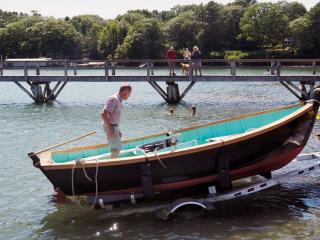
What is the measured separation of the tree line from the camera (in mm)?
96375

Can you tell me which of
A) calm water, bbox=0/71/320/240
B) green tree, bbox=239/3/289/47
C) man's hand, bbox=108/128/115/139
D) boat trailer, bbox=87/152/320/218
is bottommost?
calm water, bbox=0/71/320/240

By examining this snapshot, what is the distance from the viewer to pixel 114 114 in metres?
9.98

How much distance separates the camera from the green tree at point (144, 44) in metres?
107

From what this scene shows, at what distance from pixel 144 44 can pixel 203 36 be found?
11652 millimetres

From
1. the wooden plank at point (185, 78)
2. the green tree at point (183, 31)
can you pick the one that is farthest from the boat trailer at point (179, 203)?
the green tree at point (183, 31)

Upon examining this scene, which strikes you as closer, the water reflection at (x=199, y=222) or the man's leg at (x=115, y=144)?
the water reflection at (x=199, y=222)

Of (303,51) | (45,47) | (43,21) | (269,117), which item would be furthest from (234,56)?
(269,117)

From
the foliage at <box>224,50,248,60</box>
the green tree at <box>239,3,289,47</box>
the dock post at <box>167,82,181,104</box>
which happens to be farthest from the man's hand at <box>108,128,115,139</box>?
the green tree at <box>239,3,289,47</box>

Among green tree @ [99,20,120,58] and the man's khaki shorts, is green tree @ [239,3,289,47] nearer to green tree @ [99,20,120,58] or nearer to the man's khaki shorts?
green tree @ [99,20,120,58]

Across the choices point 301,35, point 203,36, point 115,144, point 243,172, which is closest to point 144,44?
point 203,36

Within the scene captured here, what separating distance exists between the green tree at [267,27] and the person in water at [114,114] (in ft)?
306

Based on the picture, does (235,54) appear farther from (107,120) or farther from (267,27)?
(107,120)

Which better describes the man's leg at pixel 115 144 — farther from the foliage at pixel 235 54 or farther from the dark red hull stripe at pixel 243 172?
the foliage at pixel 235 54

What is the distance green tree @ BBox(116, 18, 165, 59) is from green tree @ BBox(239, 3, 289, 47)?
16484 mm
